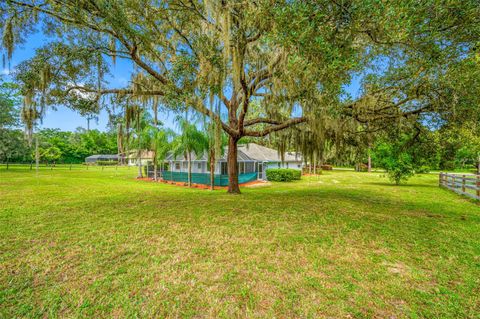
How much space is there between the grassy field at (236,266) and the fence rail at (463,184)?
5.59 m

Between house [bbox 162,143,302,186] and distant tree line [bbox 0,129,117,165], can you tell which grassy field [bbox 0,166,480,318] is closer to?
house [bbox 162,143,302,186]

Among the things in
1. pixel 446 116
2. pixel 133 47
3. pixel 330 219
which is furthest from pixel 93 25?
pixel 446 116

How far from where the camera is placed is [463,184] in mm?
10164

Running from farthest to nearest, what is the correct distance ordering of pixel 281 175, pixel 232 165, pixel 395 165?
pixel 281 175 < pixel 395 165 < pixel 232 165

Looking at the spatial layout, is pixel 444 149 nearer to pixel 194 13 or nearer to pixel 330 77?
pixel 330 77

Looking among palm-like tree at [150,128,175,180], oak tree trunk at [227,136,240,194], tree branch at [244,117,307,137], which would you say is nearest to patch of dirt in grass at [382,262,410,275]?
tree branch at [244,117,307,137]

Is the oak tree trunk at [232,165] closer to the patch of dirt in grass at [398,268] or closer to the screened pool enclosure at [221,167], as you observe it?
the screened pool enclosure at [221,167]

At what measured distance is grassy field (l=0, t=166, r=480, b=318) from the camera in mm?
2184

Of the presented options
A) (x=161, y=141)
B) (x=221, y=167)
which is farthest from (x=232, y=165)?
(x=161, y=141)

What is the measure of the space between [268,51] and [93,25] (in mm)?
4850

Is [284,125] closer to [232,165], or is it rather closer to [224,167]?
[232,165]

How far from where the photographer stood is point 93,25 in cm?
563

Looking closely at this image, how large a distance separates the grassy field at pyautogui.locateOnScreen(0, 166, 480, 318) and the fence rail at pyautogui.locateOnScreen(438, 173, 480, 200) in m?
5.59

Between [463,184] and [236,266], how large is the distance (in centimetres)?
1286
